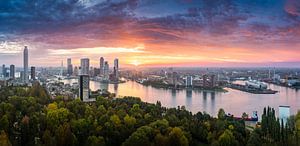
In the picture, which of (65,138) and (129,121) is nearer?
(65,138)

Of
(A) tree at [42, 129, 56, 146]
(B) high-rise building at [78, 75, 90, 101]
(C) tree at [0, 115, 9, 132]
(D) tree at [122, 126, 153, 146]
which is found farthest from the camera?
(B) high-rise building at [78, 75, 90, 101]

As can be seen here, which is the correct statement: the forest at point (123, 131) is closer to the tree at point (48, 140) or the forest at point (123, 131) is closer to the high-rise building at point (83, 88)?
the tree at point (48, 140)

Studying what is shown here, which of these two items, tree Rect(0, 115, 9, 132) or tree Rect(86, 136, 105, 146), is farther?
tree Rect(0, 115, 9, 132)

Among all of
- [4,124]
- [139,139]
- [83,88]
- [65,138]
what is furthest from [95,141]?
[83,88]

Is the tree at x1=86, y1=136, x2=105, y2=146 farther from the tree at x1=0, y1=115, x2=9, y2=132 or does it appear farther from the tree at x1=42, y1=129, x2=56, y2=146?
the tree at x1=0, y1=115, x2=9, y2=132

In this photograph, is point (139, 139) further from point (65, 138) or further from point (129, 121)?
point (129, 121)

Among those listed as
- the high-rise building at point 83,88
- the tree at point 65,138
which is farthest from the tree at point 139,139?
the high-rise building at point 83,88

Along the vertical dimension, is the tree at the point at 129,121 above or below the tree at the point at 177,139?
above

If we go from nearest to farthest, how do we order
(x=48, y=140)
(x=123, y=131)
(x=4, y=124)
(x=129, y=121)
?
(x=48, y=140) < (x=123, y=131) < (x=4, y=124) < (x=129, y=121)

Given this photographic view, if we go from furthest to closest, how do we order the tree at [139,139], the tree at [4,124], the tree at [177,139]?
the tree at [4,124] → the tree at [177,139] → the tree at [139,139]

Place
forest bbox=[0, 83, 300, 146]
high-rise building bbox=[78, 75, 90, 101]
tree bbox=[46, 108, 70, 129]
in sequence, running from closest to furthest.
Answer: forest bbox=[0, 83, 300, 146] → tree bbox=[46, 108, 70, 129] → high-rise building bbox=[78, 75, 90, 101]

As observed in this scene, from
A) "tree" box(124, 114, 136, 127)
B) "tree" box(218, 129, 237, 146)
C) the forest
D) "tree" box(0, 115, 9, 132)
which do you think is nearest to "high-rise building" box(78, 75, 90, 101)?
the forest

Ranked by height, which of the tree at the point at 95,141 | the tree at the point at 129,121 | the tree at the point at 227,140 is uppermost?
the tree at the point at 129,121
